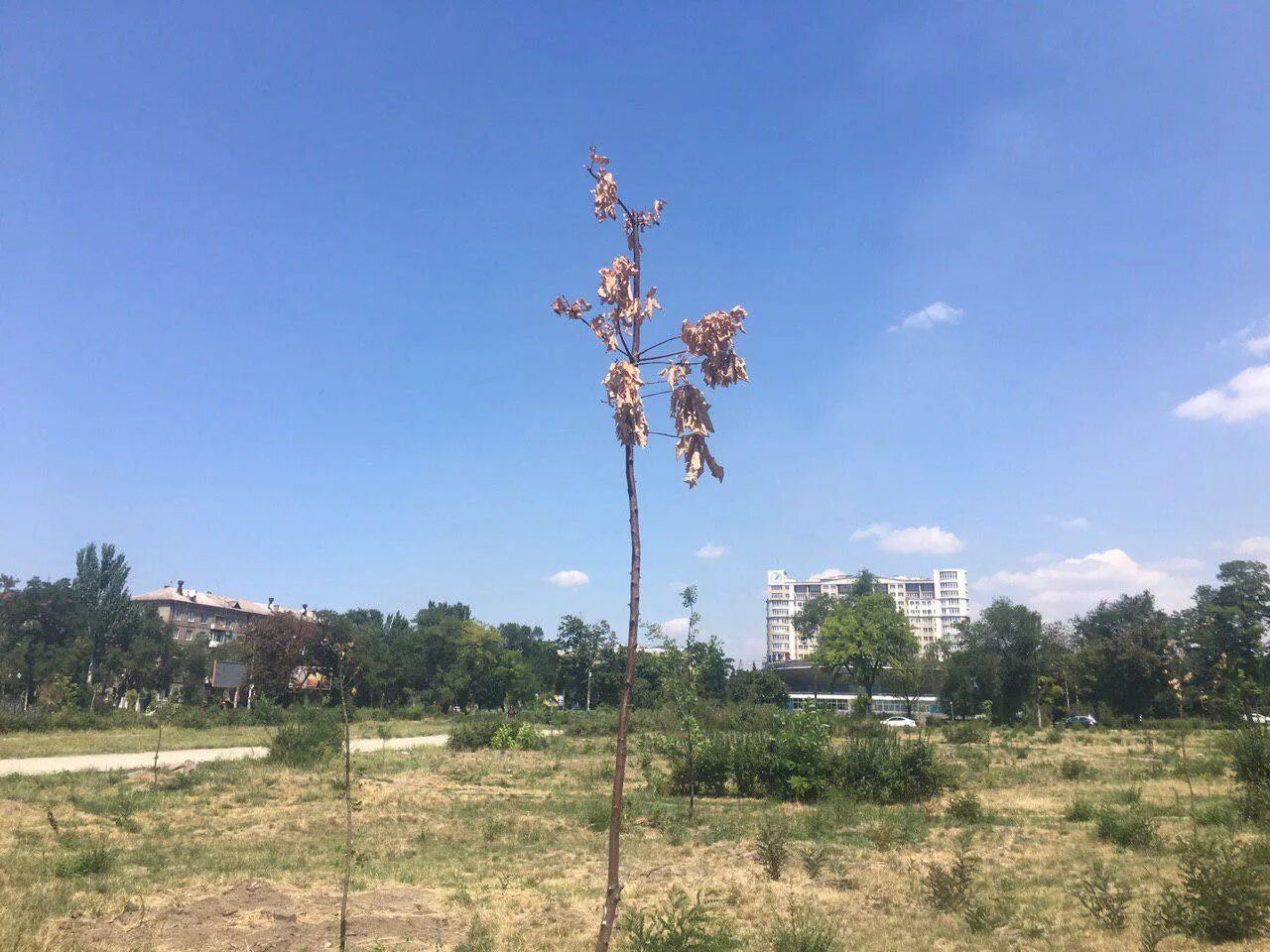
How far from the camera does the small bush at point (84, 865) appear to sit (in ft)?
34.6

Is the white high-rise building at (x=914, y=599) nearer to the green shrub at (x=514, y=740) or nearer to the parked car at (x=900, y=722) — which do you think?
the parked car at (x=900, y=722)

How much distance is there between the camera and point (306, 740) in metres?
25.1

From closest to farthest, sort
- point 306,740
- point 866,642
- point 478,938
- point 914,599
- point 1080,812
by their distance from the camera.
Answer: point 478,938 → point 1080,812 → point 306,740 → point 866,642 → point 914,599

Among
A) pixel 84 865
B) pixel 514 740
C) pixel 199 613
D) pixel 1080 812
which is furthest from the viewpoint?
pixel 199 613

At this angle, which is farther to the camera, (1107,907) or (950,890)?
(950,890)

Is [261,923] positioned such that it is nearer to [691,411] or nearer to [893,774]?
[691,411]

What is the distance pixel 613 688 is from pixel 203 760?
5224 centimetres

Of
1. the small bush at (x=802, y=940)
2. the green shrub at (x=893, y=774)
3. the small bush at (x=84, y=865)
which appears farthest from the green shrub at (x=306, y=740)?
the small bush at (x=802, y=940)

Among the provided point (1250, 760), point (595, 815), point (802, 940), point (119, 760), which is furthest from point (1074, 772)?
point (119, 760)

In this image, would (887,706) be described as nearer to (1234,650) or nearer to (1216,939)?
(1234,650)

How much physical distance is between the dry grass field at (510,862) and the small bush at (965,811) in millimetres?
173

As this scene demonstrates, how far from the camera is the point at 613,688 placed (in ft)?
245

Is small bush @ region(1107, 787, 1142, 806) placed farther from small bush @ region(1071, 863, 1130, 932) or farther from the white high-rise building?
the white high-rise building

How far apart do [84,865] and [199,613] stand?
107 m
